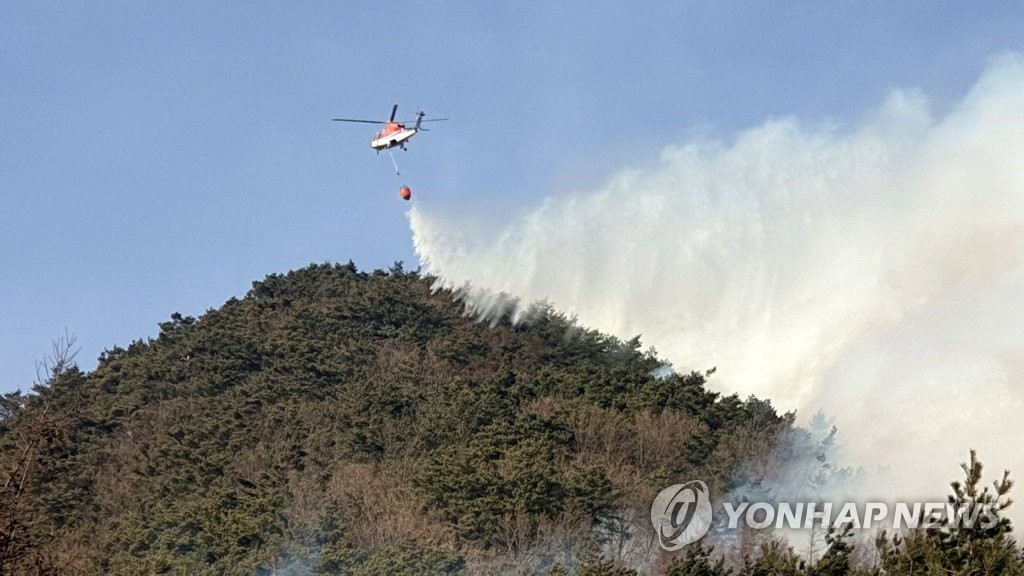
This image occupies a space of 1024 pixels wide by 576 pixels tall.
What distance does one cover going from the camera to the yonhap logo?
6444 cm

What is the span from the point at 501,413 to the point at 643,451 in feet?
40.8

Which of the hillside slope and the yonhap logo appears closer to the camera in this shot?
the yonhap logo

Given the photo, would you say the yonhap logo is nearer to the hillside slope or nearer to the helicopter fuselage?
the hillside slope

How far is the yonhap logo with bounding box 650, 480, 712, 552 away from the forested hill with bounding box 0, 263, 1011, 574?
0.65m

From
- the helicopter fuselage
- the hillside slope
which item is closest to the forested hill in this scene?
the hillside slope

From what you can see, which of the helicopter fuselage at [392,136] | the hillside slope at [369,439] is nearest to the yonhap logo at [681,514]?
the hillside slope at [369,439]

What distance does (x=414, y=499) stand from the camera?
6950 cm

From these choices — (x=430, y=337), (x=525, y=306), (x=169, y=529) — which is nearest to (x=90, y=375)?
(x=430, y=337)

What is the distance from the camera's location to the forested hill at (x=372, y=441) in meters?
64.8

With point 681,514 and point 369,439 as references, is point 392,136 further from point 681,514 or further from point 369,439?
point 369,439

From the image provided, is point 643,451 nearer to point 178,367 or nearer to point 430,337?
point 430,337

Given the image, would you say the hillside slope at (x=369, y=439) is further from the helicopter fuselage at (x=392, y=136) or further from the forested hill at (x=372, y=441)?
the helicopter fuselage at (x=392, y=136)

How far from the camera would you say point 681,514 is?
7125 centimetres

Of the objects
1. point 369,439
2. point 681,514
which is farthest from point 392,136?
point 369,439
